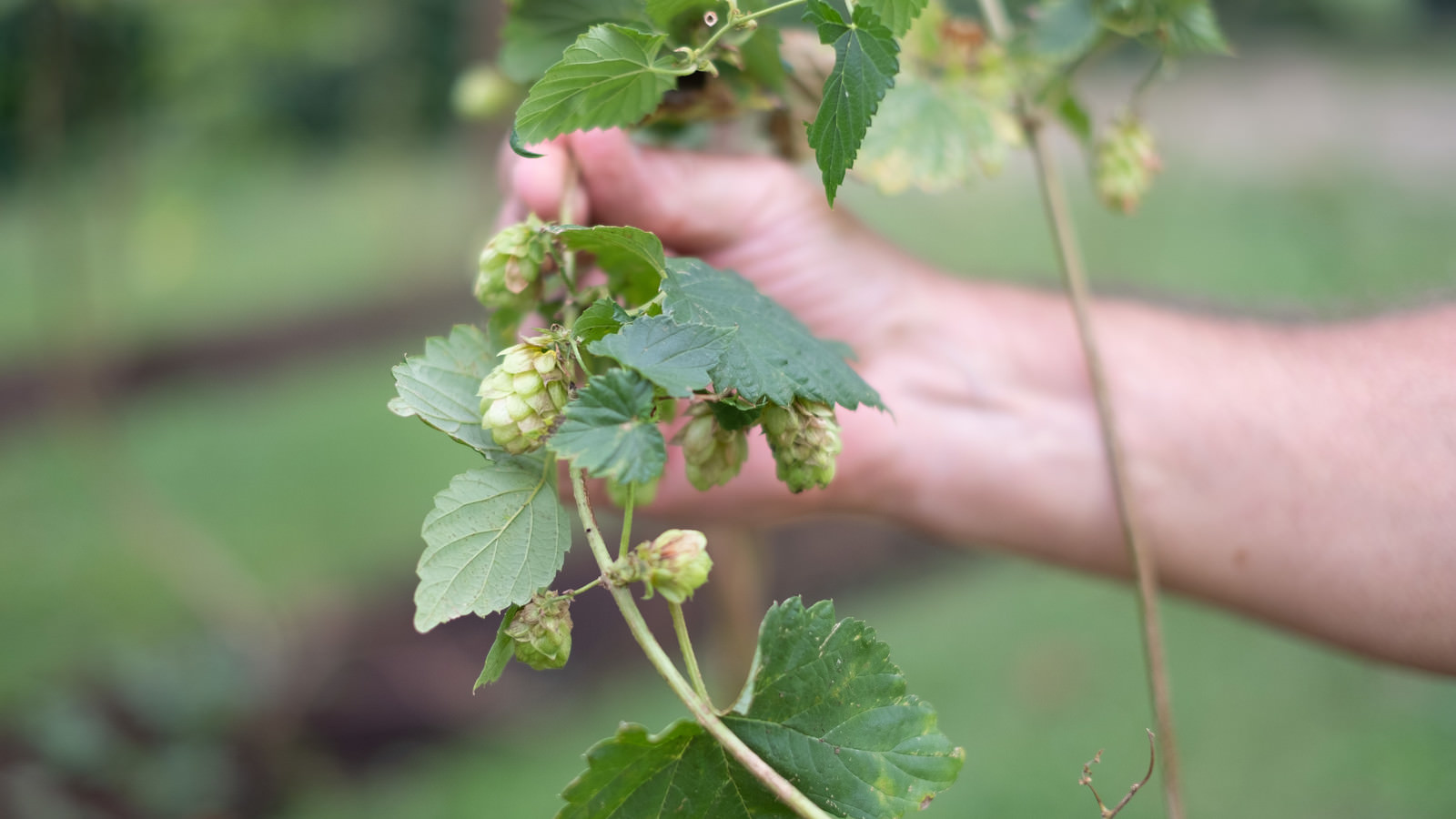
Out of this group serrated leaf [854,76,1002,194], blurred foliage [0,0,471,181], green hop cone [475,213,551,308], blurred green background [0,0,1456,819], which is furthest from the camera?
blurred green background [0,0,1456,819]

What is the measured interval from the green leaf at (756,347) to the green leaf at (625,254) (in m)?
0.02

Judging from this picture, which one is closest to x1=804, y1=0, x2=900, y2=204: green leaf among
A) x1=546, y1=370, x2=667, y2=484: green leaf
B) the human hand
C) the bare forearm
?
x1=546, y1=370, x2=667, y2=484: green leaf

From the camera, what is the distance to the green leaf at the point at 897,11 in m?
0.49

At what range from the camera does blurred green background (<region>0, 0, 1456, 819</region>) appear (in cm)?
238

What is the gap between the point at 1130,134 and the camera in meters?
0.83

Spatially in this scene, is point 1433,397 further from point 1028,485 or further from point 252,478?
point 252,478

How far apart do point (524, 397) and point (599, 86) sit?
0.55 ft

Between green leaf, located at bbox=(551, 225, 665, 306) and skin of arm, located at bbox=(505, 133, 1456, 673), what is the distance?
0.24 meters

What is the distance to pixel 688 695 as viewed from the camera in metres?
0.44

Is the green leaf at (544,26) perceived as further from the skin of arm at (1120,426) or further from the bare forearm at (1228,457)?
the bare forearm at (1228,457)

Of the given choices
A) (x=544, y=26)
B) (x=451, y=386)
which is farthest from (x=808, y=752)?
(x=544, y=26)

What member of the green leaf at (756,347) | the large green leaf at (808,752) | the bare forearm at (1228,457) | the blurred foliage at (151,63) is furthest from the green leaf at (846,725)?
the blurred foliage at (151,63)

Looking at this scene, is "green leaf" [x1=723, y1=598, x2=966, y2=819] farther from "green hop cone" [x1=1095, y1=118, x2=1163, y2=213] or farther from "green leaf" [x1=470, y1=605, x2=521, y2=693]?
"green hop cone" [x1=1095, y1=118, x2=1163, y2=213]

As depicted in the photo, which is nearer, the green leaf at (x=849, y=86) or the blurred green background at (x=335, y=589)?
the green leaf at (x=849, y=86)
